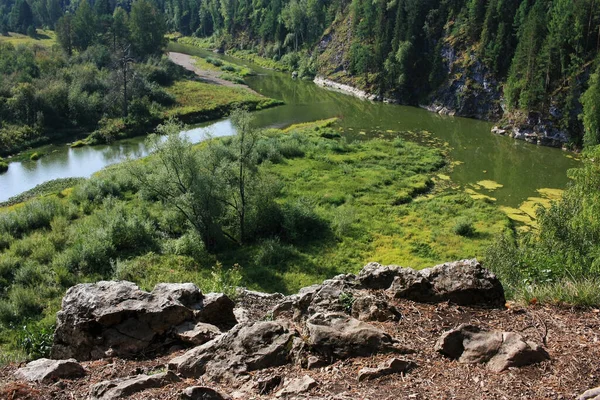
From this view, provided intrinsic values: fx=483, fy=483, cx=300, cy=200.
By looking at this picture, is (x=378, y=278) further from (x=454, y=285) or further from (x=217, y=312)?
(x=217, y=312)

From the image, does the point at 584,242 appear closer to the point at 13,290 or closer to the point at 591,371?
the point at 591,371

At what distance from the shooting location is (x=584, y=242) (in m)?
17.6

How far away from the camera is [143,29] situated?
9269 cm

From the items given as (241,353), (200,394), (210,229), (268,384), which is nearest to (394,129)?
(210,229)

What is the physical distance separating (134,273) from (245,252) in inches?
264

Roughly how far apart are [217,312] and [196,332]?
1338 mm

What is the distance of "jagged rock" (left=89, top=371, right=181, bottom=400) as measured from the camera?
868 centimetres

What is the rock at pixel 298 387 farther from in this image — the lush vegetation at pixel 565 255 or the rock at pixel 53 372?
the lush vegetation at pixel 565 255

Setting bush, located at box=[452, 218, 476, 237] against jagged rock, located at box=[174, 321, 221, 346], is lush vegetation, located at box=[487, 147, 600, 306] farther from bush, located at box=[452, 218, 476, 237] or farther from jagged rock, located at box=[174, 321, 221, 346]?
bush, located at box=[452, 218, 476, 237]

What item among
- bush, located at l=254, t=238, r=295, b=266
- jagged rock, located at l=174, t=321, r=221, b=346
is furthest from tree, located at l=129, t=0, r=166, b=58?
jagged rock, located at l=174, t=321, r=221, b=346

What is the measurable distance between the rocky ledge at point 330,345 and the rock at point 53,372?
0.07 feet

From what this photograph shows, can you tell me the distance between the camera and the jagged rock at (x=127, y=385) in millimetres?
8680

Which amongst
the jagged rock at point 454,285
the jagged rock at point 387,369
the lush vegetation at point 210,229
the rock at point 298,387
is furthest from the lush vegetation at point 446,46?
the rock at point 298,387

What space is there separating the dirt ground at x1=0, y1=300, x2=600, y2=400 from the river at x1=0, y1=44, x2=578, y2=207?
3182 centimetres
